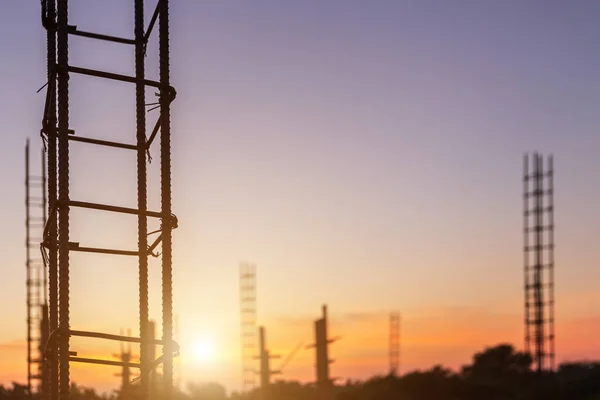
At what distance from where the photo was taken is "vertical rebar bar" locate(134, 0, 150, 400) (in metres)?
11.5

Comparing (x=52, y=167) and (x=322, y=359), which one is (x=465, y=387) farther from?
(x=52, y=167)

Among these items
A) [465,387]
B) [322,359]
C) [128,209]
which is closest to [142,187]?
[128,209]

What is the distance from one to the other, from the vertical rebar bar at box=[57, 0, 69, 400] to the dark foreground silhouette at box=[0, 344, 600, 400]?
107 ft

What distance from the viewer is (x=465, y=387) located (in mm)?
46062

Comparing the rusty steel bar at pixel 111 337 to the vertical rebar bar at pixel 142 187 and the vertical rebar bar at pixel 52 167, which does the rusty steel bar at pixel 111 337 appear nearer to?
the vertical rebar bar at pixel 142 187

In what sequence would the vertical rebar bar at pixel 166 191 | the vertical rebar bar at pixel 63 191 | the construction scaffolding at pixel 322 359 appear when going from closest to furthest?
the vertical rebar bar at pixel 63 191 < the vertical rebar bar at pixel 166 191 < the construction scaffolding at pixel 322 359

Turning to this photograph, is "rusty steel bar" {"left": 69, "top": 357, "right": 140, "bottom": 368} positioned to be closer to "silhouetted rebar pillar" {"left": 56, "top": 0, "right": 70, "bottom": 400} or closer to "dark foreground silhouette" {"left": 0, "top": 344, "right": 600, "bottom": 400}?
"silhouetted rebar pillar" {"left": 56, "top": 0, "right": 70, "bottom": 400}

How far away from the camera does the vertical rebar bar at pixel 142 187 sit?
11.5 meters

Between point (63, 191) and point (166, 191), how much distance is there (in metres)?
1.10

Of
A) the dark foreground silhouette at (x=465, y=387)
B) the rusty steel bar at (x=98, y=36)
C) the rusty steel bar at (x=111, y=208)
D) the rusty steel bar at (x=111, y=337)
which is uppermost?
the rusty steel bar at (x=98, y=36)

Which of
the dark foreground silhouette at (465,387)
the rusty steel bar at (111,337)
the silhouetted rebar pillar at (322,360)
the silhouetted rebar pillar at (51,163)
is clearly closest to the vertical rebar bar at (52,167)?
the silhouetted rebar pillar at (51,163)

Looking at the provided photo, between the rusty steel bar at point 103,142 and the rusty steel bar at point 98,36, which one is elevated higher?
the rusty steel bar at point 98,36

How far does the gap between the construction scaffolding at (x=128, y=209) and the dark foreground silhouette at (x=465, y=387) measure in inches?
1263

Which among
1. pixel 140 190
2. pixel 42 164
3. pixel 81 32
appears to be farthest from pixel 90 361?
pixel 42 164
